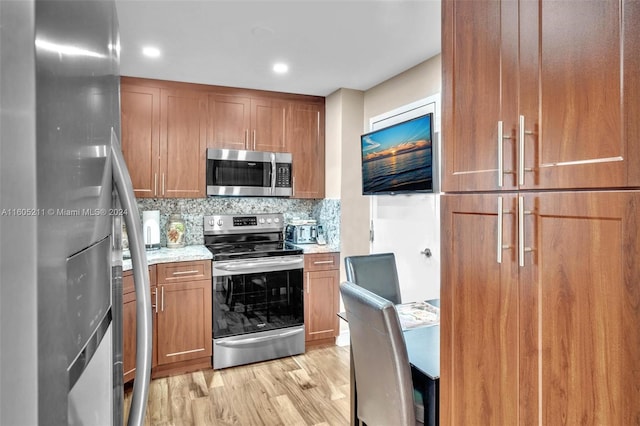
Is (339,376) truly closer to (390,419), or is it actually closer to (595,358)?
(390,419)

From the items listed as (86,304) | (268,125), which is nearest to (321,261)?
(268,125)

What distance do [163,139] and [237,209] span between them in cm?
101

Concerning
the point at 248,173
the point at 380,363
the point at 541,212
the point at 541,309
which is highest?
the point at 248,173

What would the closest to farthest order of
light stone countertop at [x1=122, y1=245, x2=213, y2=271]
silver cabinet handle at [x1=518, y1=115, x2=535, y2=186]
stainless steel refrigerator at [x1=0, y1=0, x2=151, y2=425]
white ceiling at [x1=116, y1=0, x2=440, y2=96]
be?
stainless steel refrigerator at [x1=0, y1=0, x2=151, y2=425]
silver cabinet handle at [x1=518, y1=115, x2=535, y2=186]
white ceiling at [x1=116, y1=0, x2=440, y2=96]
light stone countertop at [x1=122, y1=245, x2=213, y2=271]

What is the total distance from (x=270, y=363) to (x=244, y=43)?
2625 millimetres

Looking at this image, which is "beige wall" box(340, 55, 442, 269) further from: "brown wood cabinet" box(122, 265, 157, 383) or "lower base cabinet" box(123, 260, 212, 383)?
"brown wood cabinet" box(122, 265, 157, 383)

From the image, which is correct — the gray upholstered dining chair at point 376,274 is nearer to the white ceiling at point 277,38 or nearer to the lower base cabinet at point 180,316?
the lower base cabinet at point 180,316

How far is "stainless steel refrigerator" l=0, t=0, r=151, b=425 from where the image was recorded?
1.10ft

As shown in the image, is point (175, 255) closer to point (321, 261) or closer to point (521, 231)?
point (321, 261)

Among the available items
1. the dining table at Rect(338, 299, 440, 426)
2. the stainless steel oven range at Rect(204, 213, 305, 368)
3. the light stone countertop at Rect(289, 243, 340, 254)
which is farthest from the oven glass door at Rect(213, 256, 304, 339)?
the dining table at Rect(338, 299, 440, 426)

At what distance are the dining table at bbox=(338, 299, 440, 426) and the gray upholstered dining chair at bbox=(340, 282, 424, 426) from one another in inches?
2.3

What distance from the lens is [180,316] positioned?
2979 mm

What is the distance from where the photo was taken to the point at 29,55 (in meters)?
0.34

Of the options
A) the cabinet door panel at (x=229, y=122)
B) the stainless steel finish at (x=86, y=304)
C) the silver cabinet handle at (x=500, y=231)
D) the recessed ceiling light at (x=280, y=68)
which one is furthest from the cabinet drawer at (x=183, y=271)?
the silver cabinet handle at (x=500, y=231)
